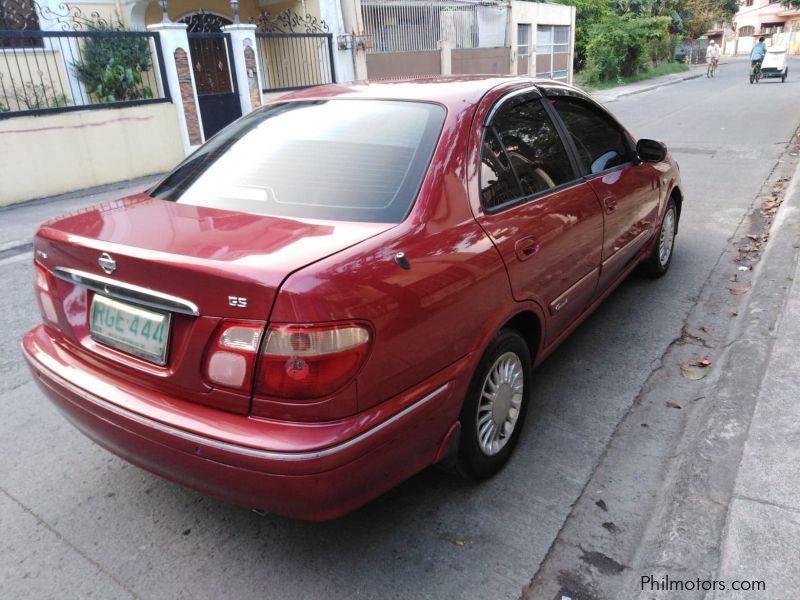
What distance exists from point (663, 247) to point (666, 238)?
9 cm

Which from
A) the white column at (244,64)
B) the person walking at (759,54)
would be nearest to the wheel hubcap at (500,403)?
the white column at (244,64)

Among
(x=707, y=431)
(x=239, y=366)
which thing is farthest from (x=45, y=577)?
(x=707, y=431)

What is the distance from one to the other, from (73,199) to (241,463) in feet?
28.6

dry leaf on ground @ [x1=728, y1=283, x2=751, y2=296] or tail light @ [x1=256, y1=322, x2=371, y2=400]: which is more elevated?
tail light @ [x1=256, y1=322, x2=371, y2=400]

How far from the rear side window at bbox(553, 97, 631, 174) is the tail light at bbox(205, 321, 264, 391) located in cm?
228

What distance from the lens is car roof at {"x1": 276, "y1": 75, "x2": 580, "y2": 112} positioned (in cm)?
281

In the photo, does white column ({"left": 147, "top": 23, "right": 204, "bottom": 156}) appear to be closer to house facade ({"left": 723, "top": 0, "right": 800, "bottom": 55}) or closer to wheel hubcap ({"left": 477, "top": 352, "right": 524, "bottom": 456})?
wheel hubcap ({"left": 477, "top": 352, "right": 524, "bottom": 456})

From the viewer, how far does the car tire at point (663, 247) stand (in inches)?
194

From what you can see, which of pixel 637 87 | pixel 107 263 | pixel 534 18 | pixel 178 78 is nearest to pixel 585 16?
pixel 637 87

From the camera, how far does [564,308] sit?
325cm

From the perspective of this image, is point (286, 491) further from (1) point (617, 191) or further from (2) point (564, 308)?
(1) point (617, 191)

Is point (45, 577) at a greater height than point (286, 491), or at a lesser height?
lesser

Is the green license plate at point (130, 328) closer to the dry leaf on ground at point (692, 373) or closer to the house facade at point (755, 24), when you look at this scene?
the dry leaf on ground at point (692, 373)

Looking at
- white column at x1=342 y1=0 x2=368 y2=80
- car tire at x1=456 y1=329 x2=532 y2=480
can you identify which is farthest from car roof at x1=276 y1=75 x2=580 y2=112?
white column at x1=342 y1=0 x2=368 y2=80
